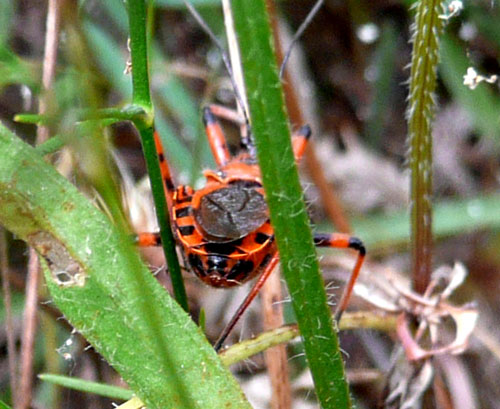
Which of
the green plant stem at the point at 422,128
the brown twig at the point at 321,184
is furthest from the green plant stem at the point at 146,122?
the brown twig at the point at 321,184

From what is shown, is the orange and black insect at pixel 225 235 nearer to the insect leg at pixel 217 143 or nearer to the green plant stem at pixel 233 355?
the green plant stem at pixel 233 355

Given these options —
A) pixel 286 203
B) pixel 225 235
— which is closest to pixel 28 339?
pixel 225 235

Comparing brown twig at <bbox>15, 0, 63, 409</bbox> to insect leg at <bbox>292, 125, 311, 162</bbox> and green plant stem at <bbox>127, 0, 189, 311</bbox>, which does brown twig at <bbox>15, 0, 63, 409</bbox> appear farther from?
insect leg at <bbox>292, 125, 311, 162</bbox>

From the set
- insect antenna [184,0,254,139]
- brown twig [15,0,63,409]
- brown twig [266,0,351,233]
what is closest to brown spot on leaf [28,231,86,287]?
brown twig [15,0,63,409]

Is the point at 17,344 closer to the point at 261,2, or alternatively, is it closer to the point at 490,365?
the point at 490,365

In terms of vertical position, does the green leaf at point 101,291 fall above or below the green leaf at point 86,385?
above

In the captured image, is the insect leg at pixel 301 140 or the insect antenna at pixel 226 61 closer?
the insect antenna at pixel 226 61

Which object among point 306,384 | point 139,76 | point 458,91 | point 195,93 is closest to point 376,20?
point 458,91
